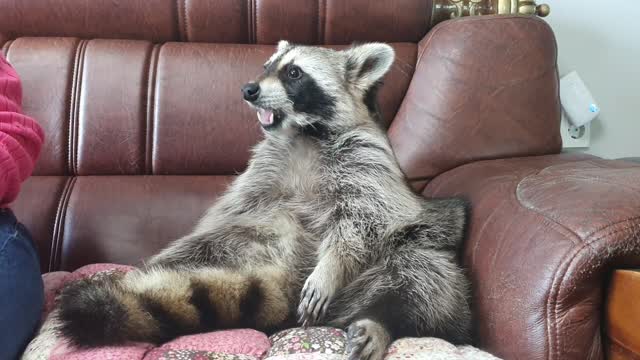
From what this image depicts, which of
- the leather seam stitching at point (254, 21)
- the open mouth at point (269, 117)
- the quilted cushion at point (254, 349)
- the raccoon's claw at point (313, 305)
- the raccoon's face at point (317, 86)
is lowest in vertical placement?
the raccoon's claw at point (313, 305)

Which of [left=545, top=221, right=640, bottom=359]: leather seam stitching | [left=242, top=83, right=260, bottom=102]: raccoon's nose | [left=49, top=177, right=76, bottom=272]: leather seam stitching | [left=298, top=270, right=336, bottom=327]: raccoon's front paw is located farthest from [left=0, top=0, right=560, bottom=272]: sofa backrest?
[left=545, top=221, right=640, bottom=359]: leather seam stitching

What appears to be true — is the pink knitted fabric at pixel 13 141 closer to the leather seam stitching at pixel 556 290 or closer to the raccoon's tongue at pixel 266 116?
the raccoon's tongue at pixel 266 116

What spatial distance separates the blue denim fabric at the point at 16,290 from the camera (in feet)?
2.77

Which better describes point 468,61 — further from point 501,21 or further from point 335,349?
point 335,349

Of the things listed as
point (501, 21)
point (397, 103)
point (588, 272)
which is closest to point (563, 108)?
point (501, 21)

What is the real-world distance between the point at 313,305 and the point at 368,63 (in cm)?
74

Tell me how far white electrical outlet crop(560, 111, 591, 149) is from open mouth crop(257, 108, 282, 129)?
1.19 meters

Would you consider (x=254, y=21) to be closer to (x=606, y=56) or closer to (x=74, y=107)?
(x=74, y=107)

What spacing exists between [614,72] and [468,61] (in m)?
0.81

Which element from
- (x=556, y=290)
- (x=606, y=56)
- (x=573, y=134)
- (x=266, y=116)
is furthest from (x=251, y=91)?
(x=606, y=56)

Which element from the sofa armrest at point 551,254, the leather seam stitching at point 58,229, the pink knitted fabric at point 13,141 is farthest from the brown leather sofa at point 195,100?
the pink knitted fabric at point 13,141

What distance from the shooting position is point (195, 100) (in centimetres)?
162

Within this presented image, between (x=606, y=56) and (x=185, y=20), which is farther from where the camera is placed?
(x=606, y=56)

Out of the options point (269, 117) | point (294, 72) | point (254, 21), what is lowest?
point (269, 117)
